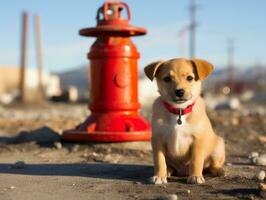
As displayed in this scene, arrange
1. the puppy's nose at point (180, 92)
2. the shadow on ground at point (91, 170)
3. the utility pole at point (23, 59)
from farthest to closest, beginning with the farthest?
the utility pole at point (23, 59) < the shadow on ground at point (91, 170) < the puppy's nose at point (180, 92)

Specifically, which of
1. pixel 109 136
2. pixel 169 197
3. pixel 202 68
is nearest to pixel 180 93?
pixel 202 68

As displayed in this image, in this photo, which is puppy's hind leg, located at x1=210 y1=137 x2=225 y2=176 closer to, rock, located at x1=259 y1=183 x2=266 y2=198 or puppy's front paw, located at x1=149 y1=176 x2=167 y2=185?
puppy's front paw, located at x1=149 y1=176 x2=167 y2=185

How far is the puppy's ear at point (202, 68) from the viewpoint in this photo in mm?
5215

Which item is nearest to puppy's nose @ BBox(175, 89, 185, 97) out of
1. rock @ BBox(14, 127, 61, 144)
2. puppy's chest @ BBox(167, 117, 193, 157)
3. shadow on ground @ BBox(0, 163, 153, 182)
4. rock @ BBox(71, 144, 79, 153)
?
puppy's chest @ BBox(167, 117, 193, 157)

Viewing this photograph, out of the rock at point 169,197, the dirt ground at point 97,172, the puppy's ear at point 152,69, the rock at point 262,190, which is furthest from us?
the puppy's ear at point 152,69

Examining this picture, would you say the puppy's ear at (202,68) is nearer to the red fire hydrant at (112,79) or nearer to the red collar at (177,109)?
the red collar at (177,109)

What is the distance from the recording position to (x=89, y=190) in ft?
16.3

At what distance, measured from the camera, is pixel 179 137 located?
516 cm

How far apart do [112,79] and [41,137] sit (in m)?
1.38

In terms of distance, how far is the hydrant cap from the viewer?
7766 millimetres

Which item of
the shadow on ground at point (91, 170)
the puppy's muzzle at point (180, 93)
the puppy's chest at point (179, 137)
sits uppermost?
the puppy's muzzle at point (180, 93)

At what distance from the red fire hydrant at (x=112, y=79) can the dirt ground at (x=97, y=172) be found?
256mm

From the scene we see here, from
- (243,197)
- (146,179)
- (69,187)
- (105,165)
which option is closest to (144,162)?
(105,165)

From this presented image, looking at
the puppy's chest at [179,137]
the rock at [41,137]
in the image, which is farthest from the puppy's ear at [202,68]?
the rock at [41,137]
